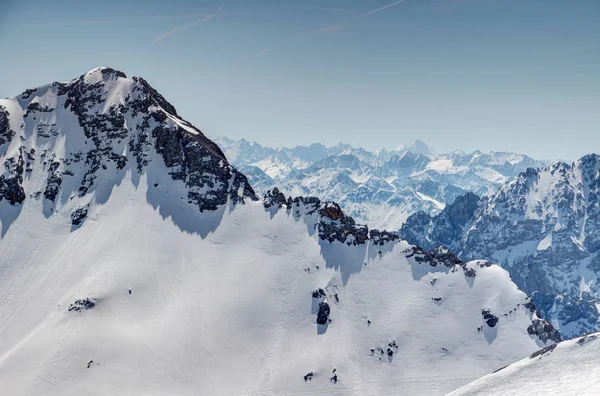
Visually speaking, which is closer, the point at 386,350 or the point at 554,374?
the point at 554,374

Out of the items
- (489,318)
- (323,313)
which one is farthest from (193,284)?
(489,318)

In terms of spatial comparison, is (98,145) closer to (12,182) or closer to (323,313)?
(12,182)

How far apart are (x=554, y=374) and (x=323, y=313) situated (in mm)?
97161

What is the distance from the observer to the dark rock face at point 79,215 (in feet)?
516

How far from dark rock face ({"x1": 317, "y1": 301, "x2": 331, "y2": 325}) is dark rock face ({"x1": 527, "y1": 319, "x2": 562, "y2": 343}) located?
61977 millimetres

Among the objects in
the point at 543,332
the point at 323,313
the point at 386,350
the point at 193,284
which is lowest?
the point at 543,332

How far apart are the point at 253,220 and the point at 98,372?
74.5 metres

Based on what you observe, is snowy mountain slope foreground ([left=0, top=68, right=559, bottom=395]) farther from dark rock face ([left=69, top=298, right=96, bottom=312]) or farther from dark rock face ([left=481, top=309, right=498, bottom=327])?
dark rock face ([left=69, top=298, right=96, bottom=312])

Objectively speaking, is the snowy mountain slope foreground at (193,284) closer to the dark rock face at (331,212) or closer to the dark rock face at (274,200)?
the dark rock face at (331,212)

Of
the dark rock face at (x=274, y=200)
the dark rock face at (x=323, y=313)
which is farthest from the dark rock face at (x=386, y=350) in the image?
the dark rock face at (x=274, y=200)

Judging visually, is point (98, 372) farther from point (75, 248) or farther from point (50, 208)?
point (50, 208)

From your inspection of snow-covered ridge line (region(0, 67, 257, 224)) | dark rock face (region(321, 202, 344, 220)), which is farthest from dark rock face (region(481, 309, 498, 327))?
snow-covered ridge line (region(0, 67, 257, 224))

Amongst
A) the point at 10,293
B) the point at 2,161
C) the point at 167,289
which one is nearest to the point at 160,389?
the point at 167,289

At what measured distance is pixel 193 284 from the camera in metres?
137
